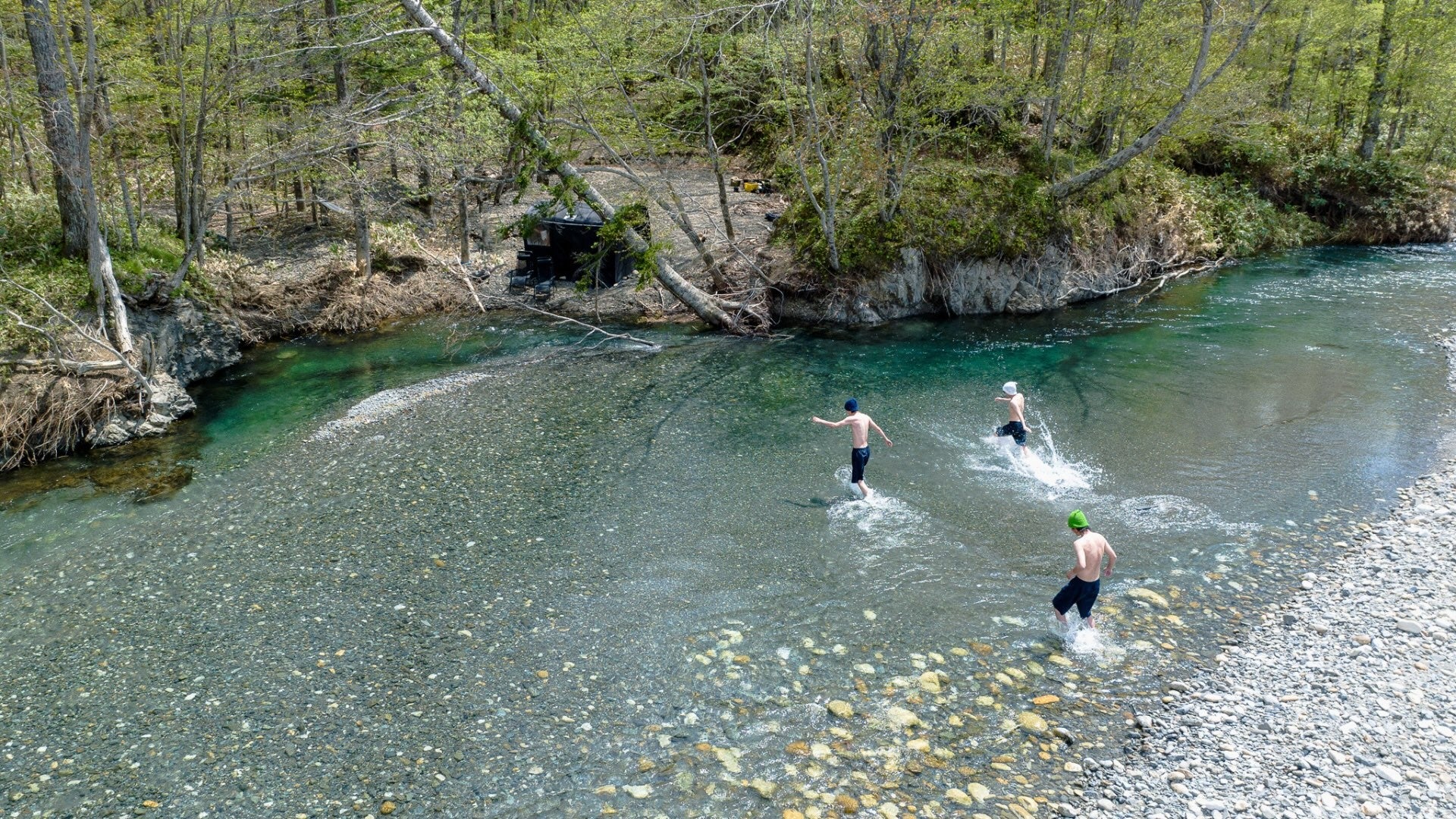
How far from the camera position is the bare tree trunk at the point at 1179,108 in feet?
68.6

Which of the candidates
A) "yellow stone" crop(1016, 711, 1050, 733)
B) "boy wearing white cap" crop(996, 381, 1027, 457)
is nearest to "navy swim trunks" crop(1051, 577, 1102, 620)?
"yellow stone" crop(1016, 711, 1050, 733)

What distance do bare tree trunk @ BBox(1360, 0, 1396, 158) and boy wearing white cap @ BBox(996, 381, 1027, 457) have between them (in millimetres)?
29717

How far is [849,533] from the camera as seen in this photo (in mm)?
12812

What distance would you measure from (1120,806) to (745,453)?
9.11 m

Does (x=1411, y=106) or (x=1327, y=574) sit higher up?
(x=1411, y=106)

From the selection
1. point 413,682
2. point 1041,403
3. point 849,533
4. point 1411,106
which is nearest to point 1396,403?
point 1041,403

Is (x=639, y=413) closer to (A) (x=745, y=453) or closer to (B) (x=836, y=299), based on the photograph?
(A) (x=745, y=453)

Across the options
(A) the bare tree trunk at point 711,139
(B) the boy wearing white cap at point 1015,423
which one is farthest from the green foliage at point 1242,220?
(B) the boy wearing white cap at point 1015,423

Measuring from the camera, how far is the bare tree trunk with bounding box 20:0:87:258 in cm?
1712

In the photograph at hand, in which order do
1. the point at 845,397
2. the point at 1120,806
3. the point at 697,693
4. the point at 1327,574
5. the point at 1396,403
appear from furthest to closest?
the point at 845,397, the point at 1396,403, the point at 1327,574, the point at 697,693, the point at 1120,806

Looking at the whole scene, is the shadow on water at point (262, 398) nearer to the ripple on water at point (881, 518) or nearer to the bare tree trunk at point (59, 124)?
the bare tree trunk at point (59, 124)

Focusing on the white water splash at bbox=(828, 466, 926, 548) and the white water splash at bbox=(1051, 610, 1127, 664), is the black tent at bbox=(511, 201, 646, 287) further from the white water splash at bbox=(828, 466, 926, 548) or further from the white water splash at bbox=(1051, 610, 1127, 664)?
the white water splash at bbox=(1051, 610, 1127, 664)

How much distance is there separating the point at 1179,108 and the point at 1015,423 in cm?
1225

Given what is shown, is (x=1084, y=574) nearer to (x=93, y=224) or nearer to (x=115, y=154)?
(x=93, y=224)
